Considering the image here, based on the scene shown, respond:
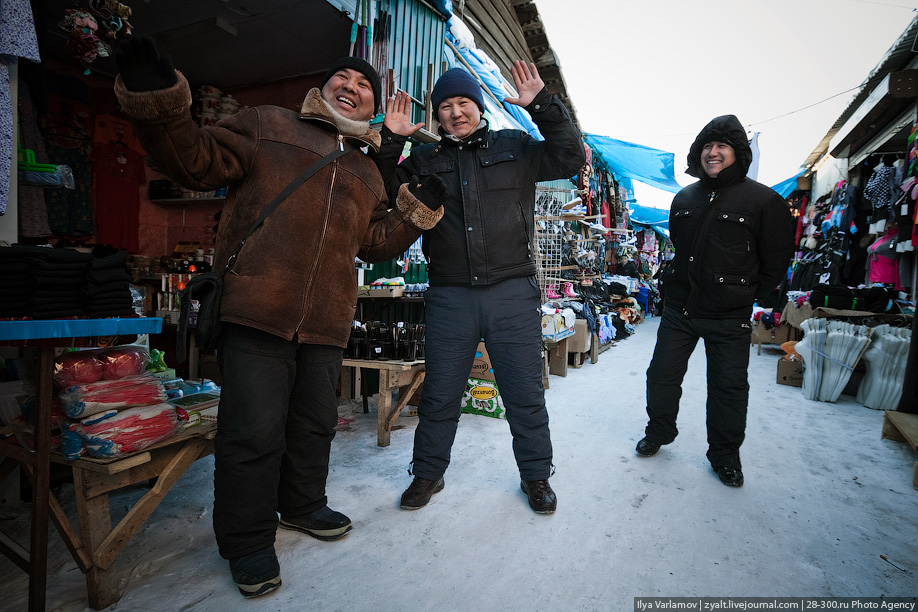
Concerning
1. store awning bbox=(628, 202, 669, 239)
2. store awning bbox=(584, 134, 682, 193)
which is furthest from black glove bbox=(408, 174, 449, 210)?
store awning bbox=(628, 202, 669, 239)

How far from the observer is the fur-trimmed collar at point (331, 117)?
207 cm

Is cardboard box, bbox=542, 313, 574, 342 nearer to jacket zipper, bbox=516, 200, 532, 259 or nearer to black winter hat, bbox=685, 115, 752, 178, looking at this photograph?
black winter hat, bbox=685, 115, 752, 178

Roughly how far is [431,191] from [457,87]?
651 mm

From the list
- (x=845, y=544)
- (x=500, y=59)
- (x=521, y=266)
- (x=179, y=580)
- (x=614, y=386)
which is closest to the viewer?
(x=179, y=580)

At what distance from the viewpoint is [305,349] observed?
207 centimetres

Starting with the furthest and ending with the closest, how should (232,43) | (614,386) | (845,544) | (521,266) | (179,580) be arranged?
1. (614,386)
2. (232,43)
3. (521,266)
4. (845,544)
5. (179,580)

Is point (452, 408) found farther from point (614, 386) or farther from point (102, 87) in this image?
point (102, 87)

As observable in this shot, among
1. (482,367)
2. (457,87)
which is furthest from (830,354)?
(457,87)

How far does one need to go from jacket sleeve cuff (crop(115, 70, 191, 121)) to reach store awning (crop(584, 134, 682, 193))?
11070 mm

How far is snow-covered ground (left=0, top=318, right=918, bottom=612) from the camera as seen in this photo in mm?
1837

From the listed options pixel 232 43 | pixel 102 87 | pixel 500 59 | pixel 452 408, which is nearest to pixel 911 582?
pixel 452 408

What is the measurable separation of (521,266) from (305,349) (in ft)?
3.86

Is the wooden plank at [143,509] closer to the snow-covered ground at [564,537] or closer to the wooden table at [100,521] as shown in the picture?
the wooden table at [100,521]

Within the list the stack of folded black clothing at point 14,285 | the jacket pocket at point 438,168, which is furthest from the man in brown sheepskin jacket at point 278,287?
the stack of folded black clothing at point 14,285
